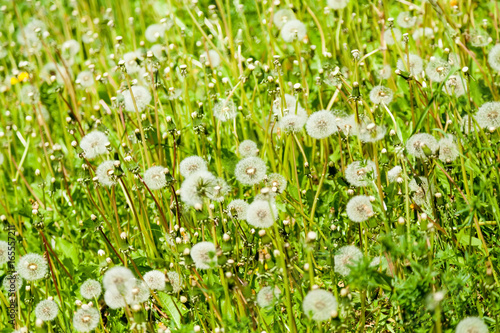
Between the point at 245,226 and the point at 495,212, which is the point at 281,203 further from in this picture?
the point at 495,212

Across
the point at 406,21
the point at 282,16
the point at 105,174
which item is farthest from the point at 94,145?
the point at 406,21

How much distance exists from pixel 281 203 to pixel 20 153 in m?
1.52

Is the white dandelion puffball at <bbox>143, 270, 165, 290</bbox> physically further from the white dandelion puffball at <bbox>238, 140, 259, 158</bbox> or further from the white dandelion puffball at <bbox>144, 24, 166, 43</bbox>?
the white dandelion puffball at <bbox>144, 24, 166, 43</bbox>

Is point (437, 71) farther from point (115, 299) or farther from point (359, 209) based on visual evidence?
point (115, 299)

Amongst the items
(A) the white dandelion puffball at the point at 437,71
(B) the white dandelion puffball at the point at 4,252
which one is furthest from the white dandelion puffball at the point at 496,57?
(B) the white dandelion puffball at the point at 4,252

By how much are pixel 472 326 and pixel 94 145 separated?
50.5 inches

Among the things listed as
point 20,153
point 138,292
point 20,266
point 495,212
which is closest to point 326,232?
point 495,212

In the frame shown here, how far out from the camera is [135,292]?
1.28 m

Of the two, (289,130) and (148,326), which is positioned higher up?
(289,130)

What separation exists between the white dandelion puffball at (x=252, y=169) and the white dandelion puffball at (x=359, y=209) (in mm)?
261

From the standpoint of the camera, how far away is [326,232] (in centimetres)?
151

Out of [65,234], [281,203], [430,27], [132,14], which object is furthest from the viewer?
[132,14]

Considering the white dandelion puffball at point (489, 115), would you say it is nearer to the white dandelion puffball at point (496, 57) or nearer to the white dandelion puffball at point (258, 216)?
the white dandelion puffball at point (496, 57)

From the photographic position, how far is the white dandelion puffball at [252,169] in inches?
58.6
